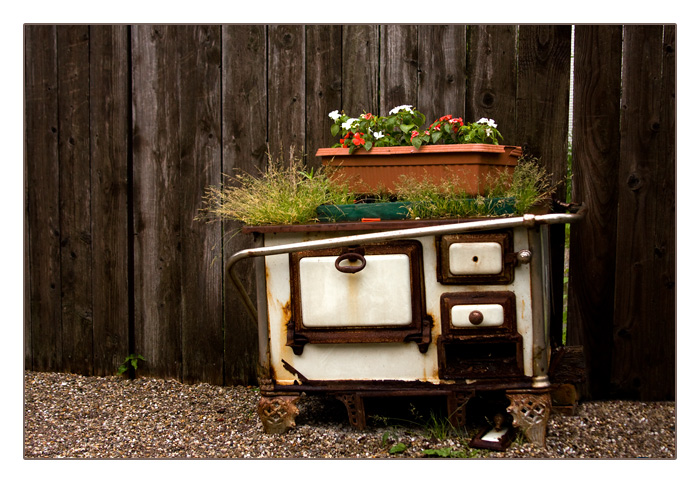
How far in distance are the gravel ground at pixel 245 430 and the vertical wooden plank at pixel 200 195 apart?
0.80 feet

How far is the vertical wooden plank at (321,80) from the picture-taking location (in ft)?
12.2

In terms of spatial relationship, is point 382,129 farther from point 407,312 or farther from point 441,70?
point 407,312

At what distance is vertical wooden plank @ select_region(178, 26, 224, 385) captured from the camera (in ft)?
12.6

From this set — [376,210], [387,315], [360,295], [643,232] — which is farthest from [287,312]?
[643,232]

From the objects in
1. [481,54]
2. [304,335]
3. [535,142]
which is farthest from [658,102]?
[304,335]

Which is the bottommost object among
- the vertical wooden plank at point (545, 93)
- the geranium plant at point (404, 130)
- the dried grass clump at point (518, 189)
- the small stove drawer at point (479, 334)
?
the small stove drawer at point (479, 334)

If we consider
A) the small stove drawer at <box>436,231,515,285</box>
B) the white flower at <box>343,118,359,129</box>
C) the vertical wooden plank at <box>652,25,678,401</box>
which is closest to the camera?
the small stove drawer at <box>436,231,515,285</box>

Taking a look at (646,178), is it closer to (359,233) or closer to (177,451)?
(359,233)

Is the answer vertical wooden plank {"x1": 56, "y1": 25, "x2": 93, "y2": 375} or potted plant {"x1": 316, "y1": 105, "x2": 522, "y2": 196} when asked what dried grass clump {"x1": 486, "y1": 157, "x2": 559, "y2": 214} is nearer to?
potted plant {"x1": 316, "y1": 105, "x2": 522, "y2": 196}

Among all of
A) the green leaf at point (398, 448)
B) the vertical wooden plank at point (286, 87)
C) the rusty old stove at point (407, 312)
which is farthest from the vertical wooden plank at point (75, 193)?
the green leaf at point (398, 448)

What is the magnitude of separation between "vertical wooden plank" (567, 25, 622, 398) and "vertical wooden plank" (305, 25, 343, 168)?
1312mm

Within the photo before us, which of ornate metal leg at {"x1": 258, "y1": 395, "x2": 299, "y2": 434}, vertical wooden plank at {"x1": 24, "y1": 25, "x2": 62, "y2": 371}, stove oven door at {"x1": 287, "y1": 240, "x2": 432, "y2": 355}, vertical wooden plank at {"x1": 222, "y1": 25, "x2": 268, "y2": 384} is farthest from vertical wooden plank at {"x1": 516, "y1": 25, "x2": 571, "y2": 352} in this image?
vertical wooden plank at {"x1": 24, "y1": 25, "x2": 62, "y2": 371}

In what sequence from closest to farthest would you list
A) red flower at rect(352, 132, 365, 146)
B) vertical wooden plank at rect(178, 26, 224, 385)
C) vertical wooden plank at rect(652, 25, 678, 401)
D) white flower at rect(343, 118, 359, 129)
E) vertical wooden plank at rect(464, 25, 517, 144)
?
1. red flower at rect(352, 132, 365, 146)
2. white flower at rect(343, 118, 359, 129)
3. vertical wooden plank at rect(652, 25, 678, 401)
4. vertical wooden plank at rect(464, 25, 517, 144)
5. vertical wooden plank at rect(178, 26, 224, 385)

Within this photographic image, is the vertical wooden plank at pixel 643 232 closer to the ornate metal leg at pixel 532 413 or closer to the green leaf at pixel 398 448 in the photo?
the ornate metal leg at pixel 532 413
